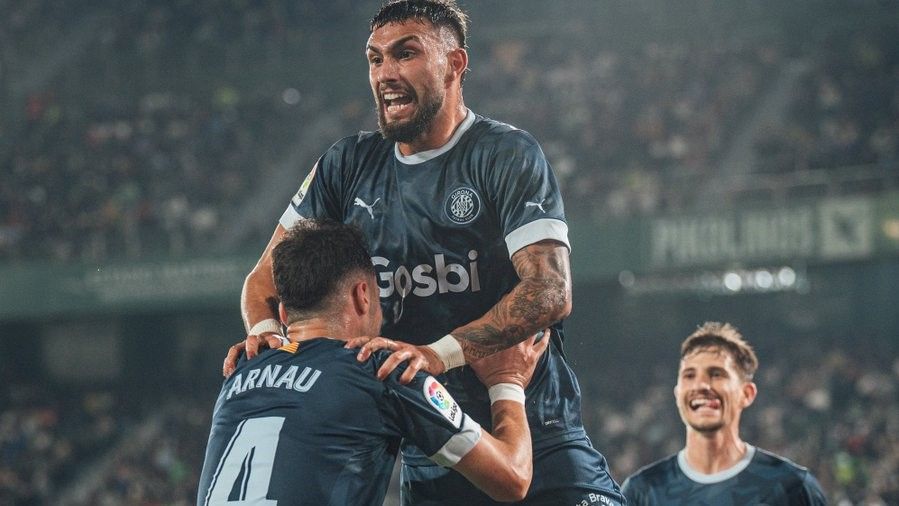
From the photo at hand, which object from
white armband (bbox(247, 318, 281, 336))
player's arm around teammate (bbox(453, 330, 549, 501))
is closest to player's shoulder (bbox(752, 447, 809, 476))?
player's arm around teammate (bbox(453, 330, 549, 501))

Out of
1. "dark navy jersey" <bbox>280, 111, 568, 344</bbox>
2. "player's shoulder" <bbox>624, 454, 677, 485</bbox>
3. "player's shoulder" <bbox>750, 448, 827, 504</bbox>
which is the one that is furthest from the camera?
"player's shoulder" <bbox>624, 454, 677, 485</bbox>

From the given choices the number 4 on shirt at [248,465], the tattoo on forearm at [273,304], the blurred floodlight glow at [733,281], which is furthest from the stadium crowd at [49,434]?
the number 4 on shirt at [248,465]

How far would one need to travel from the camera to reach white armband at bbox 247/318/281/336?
14.0ft

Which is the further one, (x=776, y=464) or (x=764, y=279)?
(x=764, y=279)

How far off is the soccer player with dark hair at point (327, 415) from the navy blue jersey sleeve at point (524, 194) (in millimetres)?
582

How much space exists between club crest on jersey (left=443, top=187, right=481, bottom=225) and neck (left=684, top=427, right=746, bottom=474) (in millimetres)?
2693

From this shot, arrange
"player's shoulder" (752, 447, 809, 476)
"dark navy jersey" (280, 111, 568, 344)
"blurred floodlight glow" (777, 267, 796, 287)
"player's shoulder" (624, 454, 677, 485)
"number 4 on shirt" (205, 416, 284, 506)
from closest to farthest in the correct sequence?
1. "number 4 on shirt" (205, 416, 284, 506)
2. "dark navy jersey" (280, 111, 568, 344)
3. "player's shoulder" (752, 447, 809, 476)
4. "player's shoulder" (624, 454, 677, 485)
5. "blurred floodlight glow" (777, 267, 796, 287)

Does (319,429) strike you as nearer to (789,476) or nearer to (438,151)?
(438,151)

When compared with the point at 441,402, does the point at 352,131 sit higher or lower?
higher

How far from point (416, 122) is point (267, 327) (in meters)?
0.93

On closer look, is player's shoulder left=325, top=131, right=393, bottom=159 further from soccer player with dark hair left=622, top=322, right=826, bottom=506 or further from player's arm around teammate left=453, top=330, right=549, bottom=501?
soccer player with dark hair left=622, top=322, right=826, bottom=506

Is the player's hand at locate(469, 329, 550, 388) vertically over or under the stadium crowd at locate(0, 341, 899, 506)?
over

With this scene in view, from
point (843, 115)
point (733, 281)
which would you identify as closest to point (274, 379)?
point (843, 115)

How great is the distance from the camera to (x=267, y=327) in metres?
4.32
